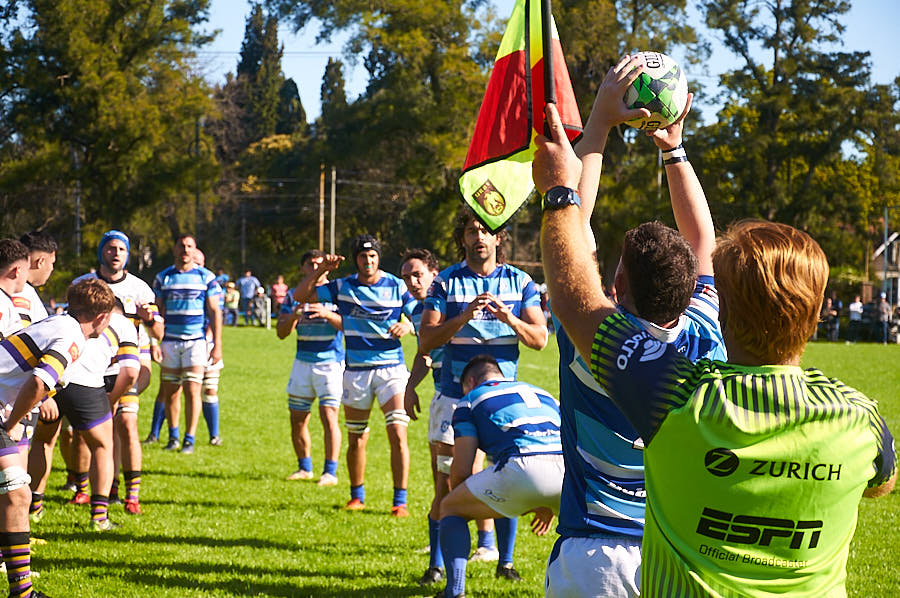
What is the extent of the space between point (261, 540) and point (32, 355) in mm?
2616

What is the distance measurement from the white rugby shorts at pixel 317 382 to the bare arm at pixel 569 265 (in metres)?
7.03

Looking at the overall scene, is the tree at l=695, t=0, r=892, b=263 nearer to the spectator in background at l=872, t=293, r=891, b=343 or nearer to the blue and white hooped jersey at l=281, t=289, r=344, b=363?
the spectator in background at l=872, t=293, r=891, b=343

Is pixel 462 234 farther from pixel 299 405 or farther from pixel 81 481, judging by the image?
pixel 81 481

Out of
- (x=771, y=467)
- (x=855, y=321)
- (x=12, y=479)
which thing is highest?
(x=771, y=467)

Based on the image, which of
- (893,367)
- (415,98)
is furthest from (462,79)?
(893,367)

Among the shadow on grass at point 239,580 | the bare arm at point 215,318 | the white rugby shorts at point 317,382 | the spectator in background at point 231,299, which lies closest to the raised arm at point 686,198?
the shadow on grass at point 239,580

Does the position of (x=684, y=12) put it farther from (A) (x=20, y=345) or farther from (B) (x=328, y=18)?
(A) (x=20, y=345)

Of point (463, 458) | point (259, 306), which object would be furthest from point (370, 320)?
point (259, 306)

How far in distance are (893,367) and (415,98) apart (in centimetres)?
2658

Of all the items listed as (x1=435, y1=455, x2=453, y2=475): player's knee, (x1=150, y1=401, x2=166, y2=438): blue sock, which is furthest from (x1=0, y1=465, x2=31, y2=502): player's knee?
(x1=150, y1=401, x2=166, y2=438): blue sock

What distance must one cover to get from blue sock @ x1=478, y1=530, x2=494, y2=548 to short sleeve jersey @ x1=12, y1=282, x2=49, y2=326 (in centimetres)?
331

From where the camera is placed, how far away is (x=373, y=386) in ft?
25.9

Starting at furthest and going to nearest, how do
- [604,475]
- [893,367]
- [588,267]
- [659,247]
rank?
[893,367] < [604,475] < [659,247] < [588,267]

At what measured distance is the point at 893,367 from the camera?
2131cm
